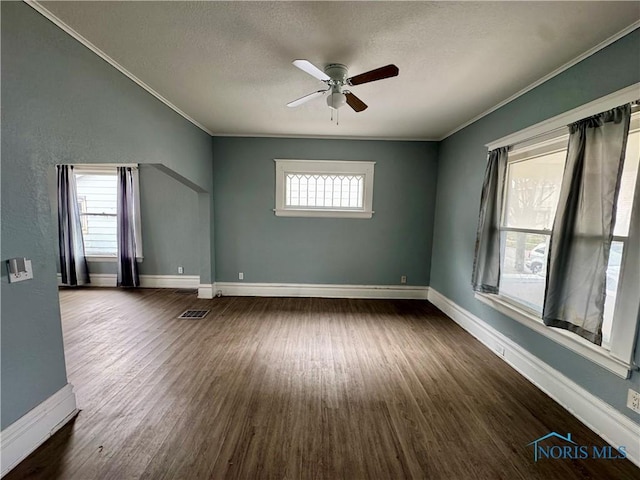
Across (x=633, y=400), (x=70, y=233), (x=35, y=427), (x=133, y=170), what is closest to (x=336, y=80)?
(x=633, y=400)

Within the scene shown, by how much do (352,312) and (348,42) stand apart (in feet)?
10.7

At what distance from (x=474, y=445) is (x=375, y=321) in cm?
201

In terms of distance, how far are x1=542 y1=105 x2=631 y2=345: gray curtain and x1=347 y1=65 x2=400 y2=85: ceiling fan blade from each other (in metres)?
→ 1.43

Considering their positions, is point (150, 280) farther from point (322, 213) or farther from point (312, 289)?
point (322, 213)

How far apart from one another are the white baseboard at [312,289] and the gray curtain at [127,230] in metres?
1.86

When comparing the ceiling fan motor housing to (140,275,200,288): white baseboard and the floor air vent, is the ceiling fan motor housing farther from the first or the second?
(140,275,200,288): white baseboard

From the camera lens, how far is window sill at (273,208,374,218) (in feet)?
14.8

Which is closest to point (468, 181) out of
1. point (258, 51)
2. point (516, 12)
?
point (516, 12)

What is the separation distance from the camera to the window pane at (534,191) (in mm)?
2381

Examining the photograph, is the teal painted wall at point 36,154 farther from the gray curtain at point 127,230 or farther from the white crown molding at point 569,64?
the white crown molding at point 569,64

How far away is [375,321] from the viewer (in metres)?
3.74

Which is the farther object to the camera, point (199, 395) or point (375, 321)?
point (375, 321)

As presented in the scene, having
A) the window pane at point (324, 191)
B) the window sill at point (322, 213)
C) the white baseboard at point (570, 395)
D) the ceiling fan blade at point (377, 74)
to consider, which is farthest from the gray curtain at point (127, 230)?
the white baseboard at point (570, 395)

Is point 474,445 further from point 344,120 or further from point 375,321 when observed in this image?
point 344,120
